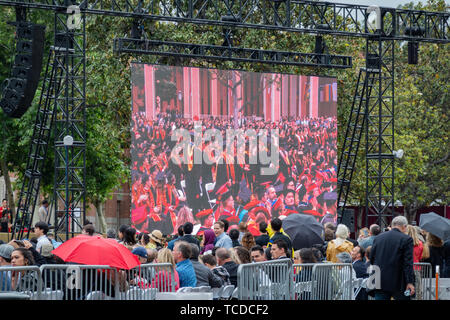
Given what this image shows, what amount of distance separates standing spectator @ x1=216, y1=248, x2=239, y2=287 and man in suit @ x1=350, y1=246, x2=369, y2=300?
7.03 feet

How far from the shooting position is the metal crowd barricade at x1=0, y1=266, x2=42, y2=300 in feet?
25.0

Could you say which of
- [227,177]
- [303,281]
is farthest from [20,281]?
[227,177]

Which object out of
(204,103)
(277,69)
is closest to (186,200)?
(204,103)

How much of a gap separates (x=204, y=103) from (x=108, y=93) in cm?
645

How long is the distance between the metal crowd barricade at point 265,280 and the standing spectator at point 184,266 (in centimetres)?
150

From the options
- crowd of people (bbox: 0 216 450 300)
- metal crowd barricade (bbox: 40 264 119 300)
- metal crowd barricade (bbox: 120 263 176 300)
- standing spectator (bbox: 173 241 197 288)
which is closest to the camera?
metal crowd barricade (bbox: 40 264 119 300)

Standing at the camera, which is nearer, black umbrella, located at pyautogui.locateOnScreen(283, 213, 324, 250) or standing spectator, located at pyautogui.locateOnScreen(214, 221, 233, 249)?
black umbrella, located at pyautogui.locateOnScreen(283, 213, 324, 250)

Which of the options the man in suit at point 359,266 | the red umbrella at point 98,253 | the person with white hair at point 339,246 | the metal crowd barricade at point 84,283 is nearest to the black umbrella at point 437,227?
the man in suit at point 359,266

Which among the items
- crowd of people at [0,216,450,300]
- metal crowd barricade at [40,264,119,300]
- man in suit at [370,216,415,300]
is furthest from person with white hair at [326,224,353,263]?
metal crowd barricade at [40,264,119,300]

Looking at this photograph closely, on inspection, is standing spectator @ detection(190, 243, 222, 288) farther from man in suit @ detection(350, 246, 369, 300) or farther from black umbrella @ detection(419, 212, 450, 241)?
black umbrella @ detection(419, 212, 450, 241)

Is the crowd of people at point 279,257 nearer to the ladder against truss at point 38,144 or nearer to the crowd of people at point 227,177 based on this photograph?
the ladder against truss at point 38,144

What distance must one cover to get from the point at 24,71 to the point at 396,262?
486 inches

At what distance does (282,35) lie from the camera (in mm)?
32781

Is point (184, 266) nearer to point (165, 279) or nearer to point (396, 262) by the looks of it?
point (165, 279)
